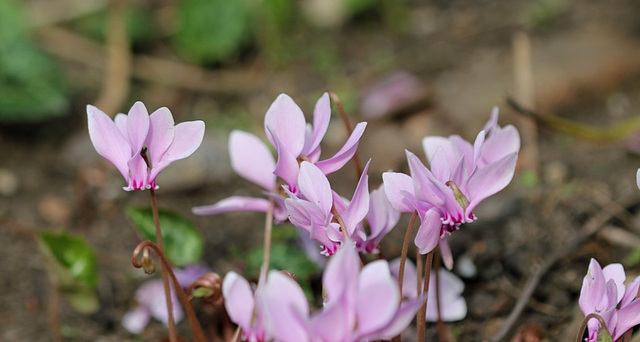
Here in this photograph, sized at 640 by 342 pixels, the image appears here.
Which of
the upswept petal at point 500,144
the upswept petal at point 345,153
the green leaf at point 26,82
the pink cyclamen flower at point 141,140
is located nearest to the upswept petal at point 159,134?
the pink cyclamen flower at point 141,140

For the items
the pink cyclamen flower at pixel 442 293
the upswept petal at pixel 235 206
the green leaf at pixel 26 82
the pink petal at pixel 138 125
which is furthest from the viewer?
the green leaf at pixel 26 82

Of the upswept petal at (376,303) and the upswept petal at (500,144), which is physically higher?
the upswept petal at (500,144)

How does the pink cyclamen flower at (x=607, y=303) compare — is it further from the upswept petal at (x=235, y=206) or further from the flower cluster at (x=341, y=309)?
the upswept petal at (x=235, y=206)

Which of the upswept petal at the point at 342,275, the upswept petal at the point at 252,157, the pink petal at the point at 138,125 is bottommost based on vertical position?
the upswept petal at the point at 342,275

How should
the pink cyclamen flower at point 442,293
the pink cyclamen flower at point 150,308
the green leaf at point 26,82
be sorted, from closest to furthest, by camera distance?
the pink cyclamen flower at point 442,293 < the pink cyclamen flower at point 150,308 < the green leaf at point 26,82

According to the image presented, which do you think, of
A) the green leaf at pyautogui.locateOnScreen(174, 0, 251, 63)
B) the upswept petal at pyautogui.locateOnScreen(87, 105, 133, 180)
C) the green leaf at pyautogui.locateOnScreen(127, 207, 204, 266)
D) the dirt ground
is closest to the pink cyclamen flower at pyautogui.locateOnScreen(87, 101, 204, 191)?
the upswept petal at pyautogui.locateOnScreen(87, 105, 133, 180)

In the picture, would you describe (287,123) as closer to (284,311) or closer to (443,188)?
(443,188)
